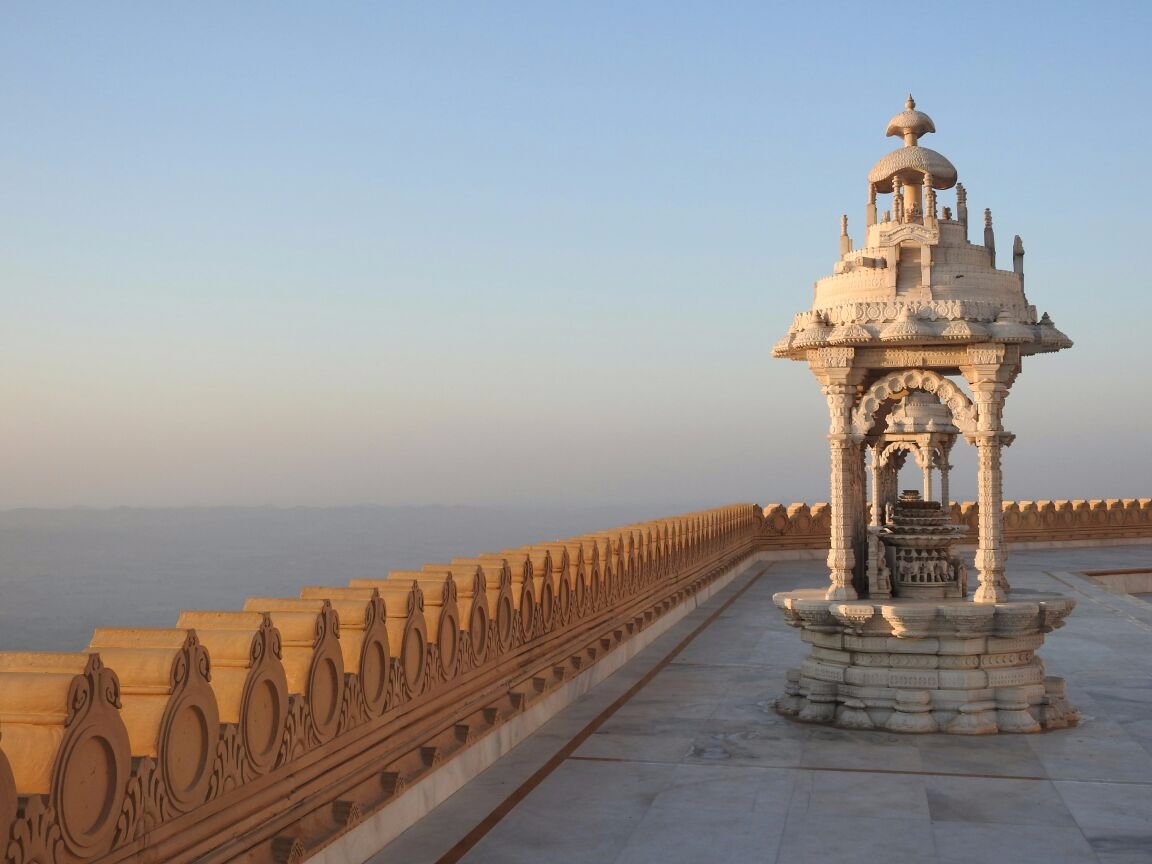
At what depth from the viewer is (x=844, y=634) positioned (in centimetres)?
1148

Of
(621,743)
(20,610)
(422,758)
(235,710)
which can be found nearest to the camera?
(235,710)

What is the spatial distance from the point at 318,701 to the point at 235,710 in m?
1.06

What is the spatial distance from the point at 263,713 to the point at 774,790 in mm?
4160

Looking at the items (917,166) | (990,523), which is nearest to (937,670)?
(990,523)

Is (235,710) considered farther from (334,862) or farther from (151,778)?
(334,862)

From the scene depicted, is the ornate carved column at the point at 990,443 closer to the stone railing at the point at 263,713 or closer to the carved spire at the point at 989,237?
the carved spire at the point at 989,237

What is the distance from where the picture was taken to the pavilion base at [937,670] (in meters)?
11.0

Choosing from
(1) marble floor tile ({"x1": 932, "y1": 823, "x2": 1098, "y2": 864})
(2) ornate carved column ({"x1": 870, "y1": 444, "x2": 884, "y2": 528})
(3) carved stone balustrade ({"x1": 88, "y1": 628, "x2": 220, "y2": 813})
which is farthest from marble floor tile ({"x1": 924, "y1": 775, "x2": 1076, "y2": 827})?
(2) ornate carved column ({"x1": 870, "y1": 444, "x2": 884, "y2": 528})

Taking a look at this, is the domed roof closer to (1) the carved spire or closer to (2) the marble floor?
(1) the carved spire

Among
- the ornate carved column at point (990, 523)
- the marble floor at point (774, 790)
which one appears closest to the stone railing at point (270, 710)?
the marble floor at point (774, 790)

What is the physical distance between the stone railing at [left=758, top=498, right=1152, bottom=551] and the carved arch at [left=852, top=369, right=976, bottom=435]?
2099cm

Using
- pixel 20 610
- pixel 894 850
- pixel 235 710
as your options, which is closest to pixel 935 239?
pixel 894 850

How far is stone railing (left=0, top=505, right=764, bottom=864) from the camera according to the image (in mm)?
4477

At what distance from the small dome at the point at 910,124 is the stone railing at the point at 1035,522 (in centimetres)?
2053
